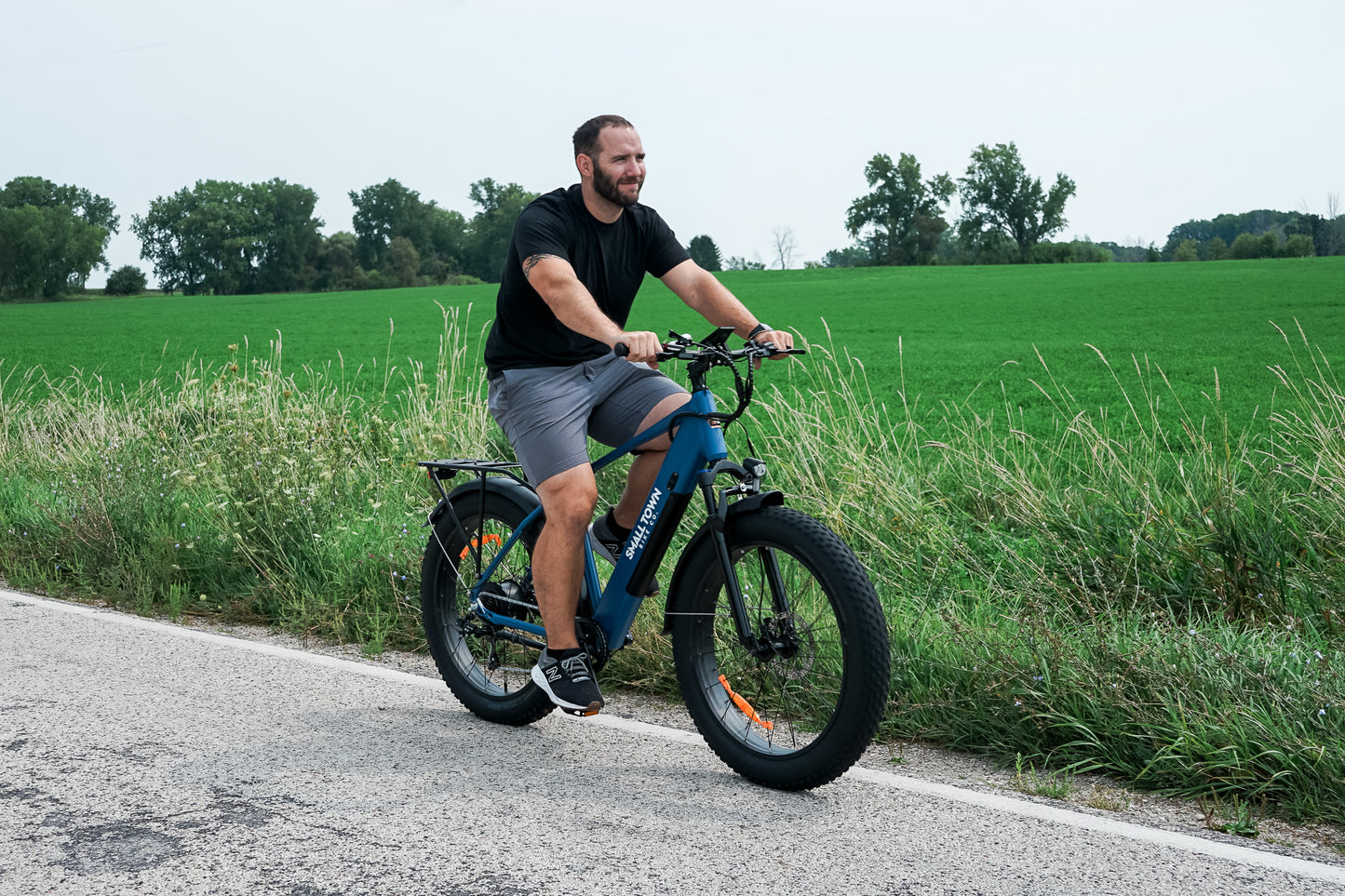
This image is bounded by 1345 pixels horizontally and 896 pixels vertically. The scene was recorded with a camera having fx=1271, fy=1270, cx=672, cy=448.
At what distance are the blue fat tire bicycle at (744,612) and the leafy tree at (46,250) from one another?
10399 cm

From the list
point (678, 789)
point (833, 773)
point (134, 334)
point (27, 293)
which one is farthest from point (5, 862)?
point (27, 293)

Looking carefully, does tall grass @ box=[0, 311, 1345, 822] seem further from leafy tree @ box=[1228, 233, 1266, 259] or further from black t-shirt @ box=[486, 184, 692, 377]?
leafy tree @ box=[1228, 233, 1266, 259]

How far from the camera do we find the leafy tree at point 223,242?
109 metres

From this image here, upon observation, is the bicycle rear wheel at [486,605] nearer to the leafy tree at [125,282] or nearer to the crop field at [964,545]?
the crop field at [964,545]

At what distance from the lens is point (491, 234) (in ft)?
375

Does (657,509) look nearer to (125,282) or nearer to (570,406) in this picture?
(570,406)

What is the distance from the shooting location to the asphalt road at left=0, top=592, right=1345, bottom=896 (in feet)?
10.9

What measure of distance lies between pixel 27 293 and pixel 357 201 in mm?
35991

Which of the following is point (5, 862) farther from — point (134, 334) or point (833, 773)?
point (134, 334)

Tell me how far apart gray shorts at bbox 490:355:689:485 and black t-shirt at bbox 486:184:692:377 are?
6 centimetres

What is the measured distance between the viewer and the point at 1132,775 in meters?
4.11

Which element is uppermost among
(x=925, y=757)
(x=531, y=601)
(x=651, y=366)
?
(x=651, y=366)

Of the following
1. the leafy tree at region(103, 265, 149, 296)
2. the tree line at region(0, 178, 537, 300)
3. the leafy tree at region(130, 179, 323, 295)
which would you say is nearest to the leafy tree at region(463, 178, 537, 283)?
the tree line at region(0, 178, 537, 300)

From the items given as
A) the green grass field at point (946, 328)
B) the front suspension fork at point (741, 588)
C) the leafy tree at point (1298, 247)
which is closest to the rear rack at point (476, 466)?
the front suspension fork at point (741, 588)
